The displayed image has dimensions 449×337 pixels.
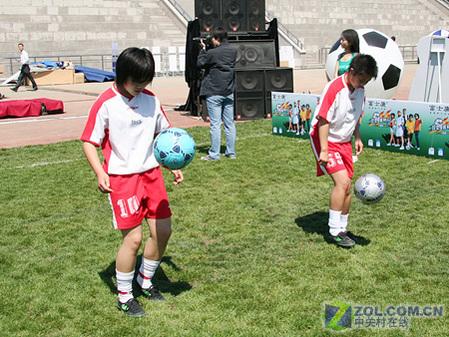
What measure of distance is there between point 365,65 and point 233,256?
6.87 feet

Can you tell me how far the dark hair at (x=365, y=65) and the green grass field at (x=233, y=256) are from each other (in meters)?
1.63

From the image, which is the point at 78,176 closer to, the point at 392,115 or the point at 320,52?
the point at 392,115

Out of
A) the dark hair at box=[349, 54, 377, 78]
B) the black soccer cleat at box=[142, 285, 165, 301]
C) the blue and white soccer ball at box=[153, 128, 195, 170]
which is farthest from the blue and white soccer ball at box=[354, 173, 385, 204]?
the black soccer cleat at box=[142, 285, 165, 301]

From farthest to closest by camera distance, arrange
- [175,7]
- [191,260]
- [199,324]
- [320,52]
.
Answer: [320,52]
[175,7]
[191,260]
[199,324]

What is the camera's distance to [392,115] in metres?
10.4

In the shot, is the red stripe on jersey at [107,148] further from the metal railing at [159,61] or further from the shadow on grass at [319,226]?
the metal railing at [159,61]

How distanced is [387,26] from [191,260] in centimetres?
4592

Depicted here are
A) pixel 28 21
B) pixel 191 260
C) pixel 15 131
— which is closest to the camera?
pixel 191 260

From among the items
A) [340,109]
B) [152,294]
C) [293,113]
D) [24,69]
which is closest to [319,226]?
[340,109]

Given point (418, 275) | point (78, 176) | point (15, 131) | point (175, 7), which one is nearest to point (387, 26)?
point (175, 7)

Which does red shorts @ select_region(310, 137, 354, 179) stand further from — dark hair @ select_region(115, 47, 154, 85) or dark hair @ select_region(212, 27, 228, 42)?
dark hair @ select_region(212, 27, 228, 42)

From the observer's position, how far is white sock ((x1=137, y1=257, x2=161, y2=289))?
4.69 metres

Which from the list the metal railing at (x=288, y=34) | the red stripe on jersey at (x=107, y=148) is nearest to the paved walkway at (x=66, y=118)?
the red stripe on jersey at (x=107, y=148)

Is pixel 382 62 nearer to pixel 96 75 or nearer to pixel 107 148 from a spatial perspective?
pixel 107 148
